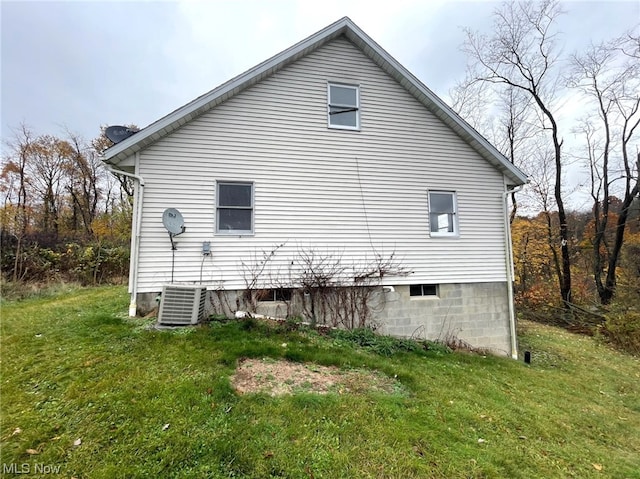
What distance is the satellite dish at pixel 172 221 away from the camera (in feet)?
20.5

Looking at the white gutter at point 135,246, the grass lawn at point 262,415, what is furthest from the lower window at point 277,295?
the white gutter at point 135,246

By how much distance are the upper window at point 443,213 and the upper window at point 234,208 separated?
4978mm

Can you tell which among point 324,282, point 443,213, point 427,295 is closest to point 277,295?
point 324,282

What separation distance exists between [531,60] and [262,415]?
20.3 m

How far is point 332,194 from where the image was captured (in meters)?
7.59

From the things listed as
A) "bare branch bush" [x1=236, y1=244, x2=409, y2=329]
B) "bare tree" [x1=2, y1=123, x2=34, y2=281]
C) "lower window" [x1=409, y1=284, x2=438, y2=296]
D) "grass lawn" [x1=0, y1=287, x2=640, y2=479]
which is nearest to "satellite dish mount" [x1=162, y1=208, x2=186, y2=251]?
"bare branch bush" [x1=236, y1=244, x2=409, y2=329]

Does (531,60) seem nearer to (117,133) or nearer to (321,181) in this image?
(321,181)

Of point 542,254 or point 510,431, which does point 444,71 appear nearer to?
point 542,254

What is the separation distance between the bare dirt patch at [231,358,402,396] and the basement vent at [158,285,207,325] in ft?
6.37

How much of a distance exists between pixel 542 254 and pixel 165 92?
86.3 ft

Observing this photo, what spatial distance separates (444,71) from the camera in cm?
1547

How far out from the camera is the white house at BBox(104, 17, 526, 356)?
666 cm

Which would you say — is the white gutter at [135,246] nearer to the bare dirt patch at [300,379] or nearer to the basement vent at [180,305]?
the basement vent at [180,305]

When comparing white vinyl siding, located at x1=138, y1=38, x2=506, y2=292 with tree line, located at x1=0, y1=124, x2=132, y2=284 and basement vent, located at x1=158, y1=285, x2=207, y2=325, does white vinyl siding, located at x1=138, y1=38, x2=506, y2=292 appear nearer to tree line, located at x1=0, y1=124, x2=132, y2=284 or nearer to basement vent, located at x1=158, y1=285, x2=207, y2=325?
basement vent, located at x1=158, y1=285, x2=207, y2=325
